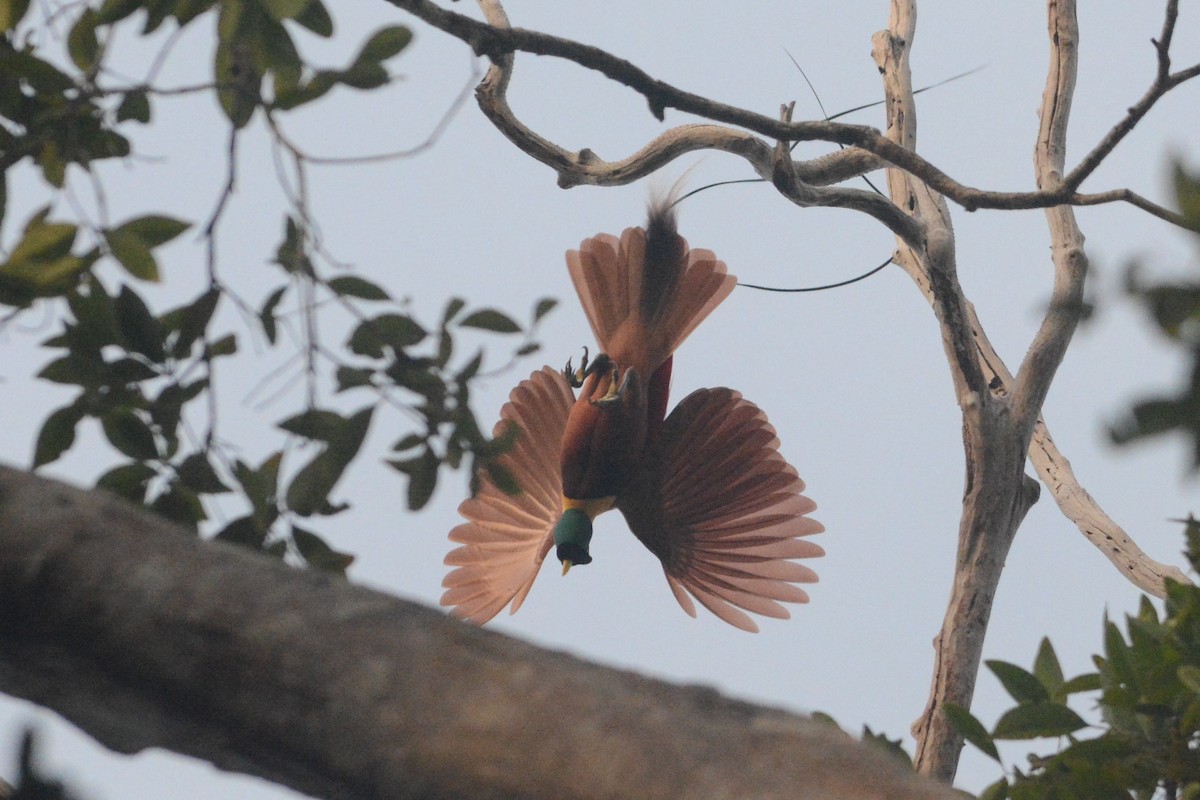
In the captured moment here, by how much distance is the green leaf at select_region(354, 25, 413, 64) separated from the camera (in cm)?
133

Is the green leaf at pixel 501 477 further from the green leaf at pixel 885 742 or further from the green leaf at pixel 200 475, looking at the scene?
the green leaf at pixel 885 742

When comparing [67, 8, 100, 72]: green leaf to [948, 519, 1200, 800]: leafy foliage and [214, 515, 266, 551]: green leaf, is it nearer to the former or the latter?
[214, 515, 266, 551]: green leaf

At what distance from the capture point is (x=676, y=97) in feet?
5.30

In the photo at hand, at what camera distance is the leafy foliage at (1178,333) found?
55 cm

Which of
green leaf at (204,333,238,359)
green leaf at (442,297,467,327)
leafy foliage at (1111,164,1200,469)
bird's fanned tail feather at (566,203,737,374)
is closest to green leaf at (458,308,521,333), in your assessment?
green leaf at (442,297,467,327)

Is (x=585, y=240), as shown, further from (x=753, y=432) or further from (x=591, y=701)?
(x=591, y=701)

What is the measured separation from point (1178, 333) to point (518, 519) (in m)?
2.46

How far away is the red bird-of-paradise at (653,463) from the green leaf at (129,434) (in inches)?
54.9

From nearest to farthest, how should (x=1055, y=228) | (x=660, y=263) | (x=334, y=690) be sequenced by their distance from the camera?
1. (x=334, y=690)
2. (x=1055, y=228)
3. (x=660, y=263)

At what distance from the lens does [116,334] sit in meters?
1.31

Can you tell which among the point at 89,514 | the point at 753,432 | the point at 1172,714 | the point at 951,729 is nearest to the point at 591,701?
the point at 89,514

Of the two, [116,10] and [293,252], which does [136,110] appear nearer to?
[116,10]

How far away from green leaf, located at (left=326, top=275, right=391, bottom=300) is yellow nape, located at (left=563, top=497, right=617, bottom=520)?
150 cm

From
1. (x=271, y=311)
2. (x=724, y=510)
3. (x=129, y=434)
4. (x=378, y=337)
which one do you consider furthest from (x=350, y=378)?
(x=724, y=510)
